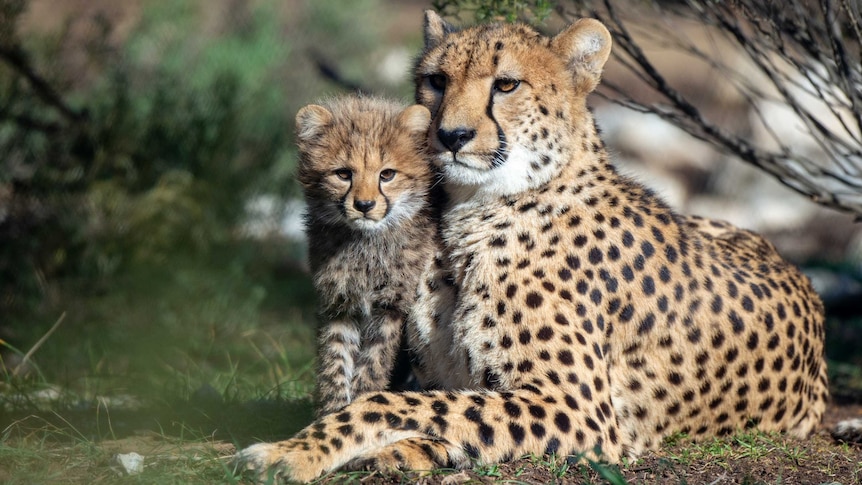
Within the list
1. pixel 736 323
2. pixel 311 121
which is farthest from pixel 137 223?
pixel 736 323

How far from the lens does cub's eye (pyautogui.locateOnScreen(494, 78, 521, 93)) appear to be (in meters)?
3.54

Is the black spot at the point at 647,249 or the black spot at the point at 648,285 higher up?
the black spot at the point at 647,249

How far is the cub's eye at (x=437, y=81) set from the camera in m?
3.66

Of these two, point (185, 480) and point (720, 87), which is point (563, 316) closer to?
point (185, 480)

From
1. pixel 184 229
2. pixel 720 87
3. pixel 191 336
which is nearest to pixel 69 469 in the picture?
pixel 191 336

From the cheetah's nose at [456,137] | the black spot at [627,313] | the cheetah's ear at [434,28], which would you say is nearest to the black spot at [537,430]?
the black spot at [627,313]

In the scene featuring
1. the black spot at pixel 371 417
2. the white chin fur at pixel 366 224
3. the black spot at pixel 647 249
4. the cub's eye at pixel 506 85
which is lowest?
the black spot at pixel 371 417

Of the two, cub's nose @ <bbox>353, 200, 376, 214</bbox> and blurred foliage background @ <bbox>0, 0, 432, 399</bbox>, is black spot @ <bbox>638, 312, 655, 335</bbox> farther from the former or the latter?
blurred foliage background @ <bbox>0, 0, 432, 399</bbox>

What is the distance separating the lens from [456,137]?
3.40 meters

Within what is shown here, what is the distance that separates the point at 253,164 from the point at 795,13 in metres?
4.20

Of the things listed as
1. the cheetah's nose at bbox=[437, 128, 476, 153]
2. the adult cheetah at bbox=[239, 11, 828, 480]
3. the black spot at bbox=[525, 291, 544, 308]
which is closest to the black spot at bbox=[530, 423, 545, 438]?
the adult cheetah at bbox=[239, 11, 828, 480]

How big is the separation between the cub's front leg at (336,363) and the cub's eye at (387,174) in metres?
0.54

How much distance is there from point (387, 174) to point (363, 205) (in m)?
0.18

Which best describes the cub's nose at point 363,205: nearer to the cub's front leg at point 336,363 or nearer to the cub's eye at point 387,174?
the cub's eye at point 387,174
